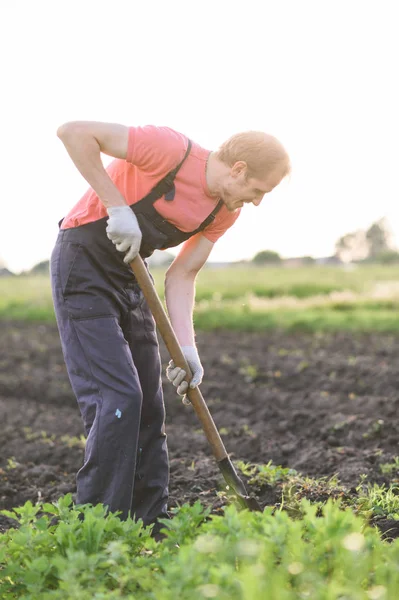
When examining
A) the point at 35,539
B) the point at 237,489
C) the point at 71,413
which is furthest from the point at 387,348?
the point at 35,539

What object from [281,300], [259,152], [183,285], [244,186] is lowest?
[281,300]

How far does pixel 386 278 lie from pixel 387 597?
22.5 meters

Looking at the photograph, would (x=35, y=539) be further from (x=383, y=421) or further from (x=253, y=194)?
(x=383, y=421)

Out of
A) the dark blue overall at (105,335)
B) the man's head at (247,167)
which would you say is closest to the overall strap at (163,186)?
the dark blue overall at (105,335)

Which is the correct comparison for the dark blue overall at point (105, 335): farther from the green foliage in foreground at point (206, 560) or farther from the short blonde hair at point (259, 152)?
the green foliage in foreground at point (206, 560)

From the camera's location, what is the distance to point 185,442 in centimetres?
582

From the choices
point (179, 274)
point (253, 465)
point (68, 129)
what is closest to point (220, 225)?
point (179, 274)

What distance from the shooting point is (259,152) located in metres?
3.29

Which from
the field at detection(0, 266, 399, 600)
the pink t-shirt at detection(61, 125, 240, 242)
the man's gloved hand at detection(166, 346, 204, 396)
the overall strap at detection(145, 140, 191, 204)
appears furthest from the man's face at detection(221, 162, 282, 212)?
the field at detection(0, 266, 399, 600)

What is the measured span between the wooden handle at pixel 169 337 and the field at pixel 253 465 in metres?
0.33

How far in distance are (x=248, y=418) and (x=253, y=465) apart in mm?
1698

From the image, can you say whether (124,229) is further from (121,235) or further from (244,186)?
(244,186)

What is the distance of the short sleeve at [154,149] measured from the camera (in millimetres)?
3307

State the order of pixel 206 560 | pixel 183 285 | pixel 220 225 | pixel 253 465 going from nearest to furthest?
pixel 206 560 < pixel 220 225 < pixel 183 285 < pixel 253 465
